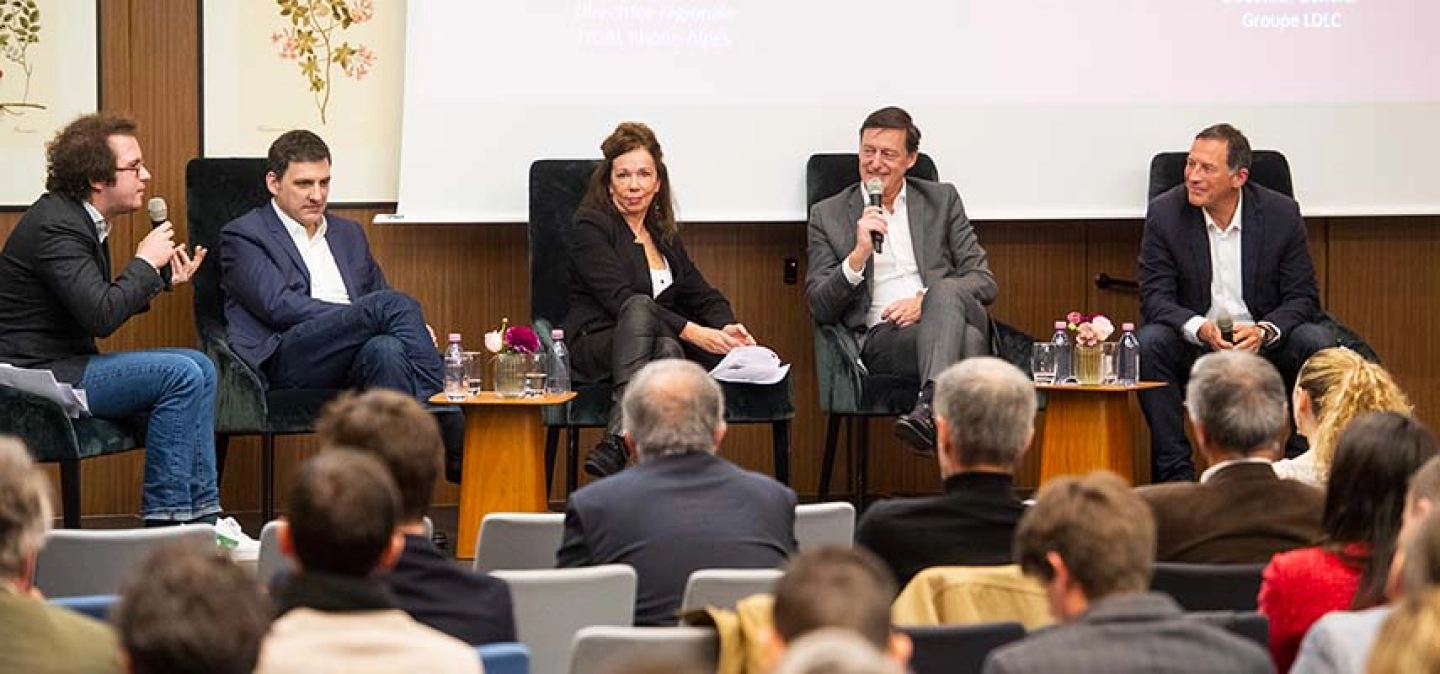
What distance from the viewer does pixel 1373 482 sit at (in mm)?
3152

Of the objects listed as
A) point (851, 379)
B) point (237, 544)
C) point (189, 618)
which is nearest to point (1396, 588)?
point (189, 618)

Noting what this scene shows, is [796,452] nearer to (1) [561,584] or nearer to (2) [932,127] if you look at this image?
(2) [932,127]

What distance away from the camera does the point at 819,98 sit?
6.90m

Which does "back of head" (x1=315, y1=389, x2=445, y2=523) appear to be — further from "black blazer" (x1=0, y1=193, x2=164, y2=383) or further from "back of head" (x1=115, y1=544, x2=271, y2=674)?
"black blazer" (x1=0, y1=193, x2=164, y2=383)

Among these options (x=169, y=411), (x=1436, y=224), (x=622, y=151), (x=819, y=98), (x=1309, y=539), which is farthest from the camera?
(x=1436, y=224)

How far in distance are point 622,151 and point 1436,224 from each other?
3.05 metres

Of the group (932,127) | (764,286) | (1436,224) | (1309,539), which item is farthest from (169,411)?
(1436,224)

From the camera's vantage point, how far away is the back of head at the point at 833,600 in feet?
6.93

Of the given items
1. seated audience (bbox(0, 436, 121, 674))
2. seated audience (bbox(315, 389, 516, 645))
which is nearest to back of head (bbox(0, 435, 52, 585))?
seated audience (bbox(0, 436, 121, 674))

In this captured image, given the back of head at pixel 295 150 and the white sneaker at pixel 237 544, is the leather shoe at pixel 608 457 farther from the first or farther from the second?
the back of head at pixel 295 150

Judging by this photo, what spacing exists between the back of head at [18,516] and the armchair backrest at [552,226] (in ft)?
12.5

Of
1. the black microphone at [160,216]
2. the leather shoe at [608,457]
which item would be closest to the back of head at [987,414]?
the leather shoe at [608,457]

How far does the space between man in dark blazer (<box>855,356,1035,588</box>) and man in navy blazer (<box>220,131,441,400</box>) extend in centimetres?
278

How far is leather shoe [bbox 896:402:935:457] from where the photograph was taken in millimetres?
5875
